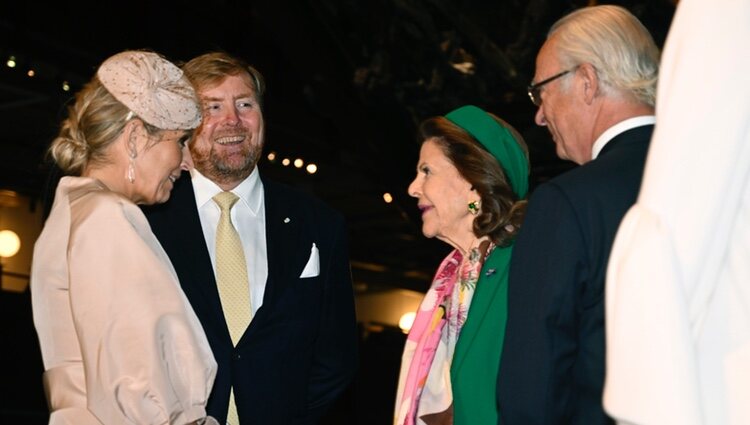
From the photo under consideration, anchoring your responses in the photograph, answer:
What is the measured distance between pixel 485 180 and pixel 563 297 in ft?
4.15

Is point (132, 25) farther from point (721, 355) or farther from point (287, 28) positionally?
point (721, 355)

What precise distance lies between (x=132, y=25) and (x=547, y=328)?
18.6ft

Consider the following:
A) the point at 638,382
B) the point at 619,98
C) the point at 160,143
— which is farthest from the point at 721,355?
the point at 160,143

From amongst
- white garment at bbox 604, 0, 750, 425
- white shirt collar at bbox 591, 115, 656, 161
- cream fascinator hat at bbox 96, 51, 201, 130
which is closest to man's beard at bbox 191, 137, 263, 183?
cream fascinator hat at bbox 96, 51, 201, 130

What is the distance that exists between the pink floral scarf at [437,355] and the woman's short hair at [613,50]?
100 centimetres

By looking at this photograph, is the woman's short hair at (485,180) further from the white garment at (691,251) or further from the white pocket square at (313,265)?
the white garment at (691,251)

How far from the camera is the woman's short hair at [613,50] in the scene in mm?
2588

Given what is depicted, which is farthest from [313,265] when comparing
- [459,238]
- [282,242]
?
[459,238]

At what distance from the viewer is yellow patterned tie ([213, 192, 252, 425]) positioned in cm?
359

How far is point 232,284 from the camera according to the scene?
363 centimetres

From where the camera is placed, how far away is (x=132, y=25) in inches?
297

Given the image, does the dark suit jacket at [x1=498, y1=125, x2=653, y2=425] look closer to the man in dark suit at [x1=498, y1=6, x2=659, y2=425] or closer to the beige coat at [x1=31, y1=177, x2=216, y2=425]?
the man in dark suit at [x1=498, y1=6, x2=659, y2=425]

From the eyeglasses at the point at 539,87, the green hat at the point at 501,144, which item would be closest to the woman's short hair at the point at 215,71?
the green hat at the point at 501,144

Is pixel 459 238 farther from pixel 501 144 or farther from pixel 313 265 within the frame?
pixel 313 265
